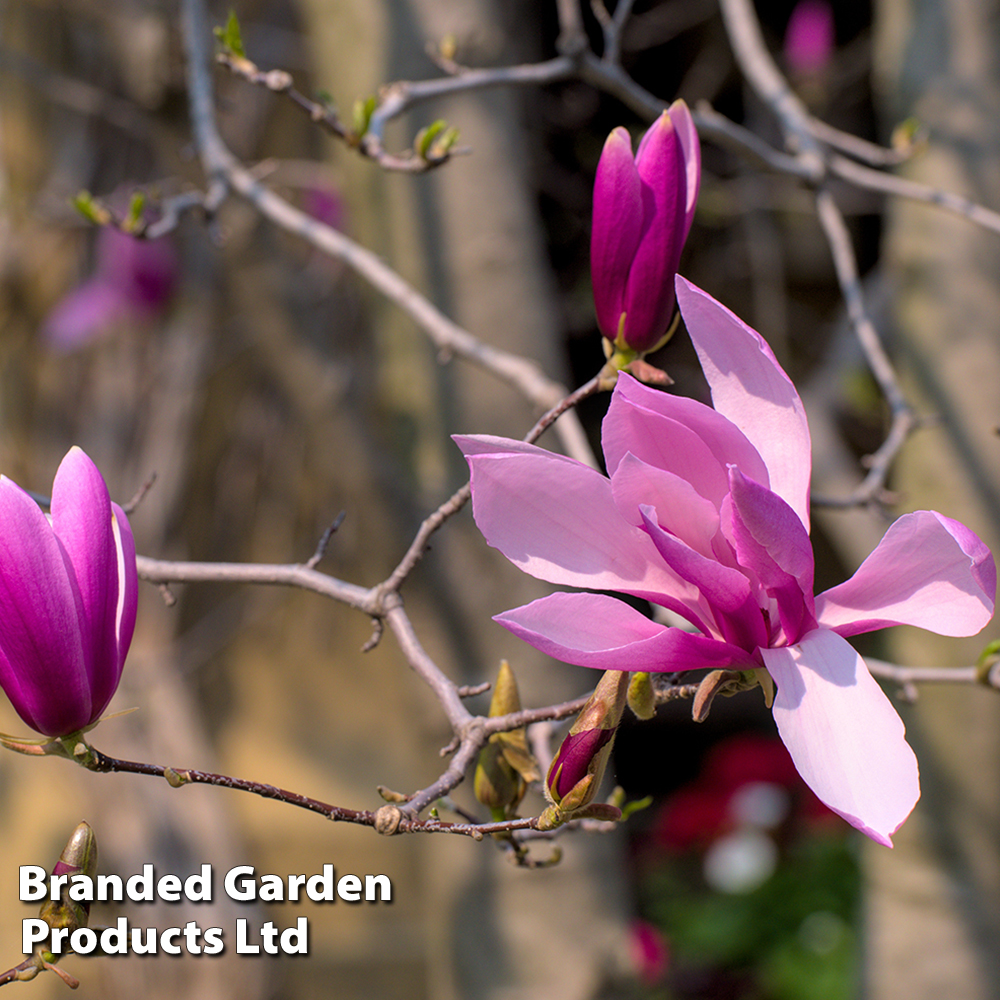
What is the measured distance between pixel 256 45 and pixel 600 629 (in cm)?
220

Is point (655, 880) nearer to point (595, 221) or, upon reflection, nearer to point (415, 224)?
point (415, 224)

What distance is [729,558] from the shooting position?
439 mm

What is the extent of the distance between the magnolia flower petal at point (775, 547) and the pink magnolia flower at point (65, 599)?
0.29 meters

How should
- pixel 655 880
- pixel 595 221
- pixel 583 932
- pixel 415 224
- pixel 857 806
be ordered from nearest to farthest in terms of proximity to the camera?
pixel 857 806 < pixel 595 221 < pixel 583 932 < pixel 415 224 < pixel 655 880

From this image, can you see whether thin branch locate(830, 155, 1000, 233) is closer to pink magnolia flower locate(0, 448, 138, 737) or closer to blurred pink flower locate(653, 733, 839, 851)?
pink magnolia flower locate(0, 448, 138, 737)

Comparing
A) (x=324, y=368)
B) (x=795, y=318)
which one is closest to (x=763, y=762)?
(x=795, y=318)

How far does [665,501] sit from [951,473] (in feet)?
3.12

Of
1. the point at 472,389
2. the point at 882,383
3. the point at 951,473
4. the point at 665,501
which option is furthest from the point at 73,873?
the point at 951,473

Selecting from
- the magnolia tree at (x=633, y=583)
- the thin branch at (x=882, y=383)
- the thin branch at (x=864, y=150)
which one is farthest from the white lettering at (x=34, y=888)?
the thin branch at (x=864, y=150)

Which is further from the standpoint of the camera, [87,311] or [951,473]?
[87,311]

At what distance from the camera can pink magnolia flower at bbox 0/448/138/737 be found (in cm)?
45

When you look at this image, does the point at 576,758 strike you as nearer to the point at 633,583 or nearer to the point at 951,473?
the point at 633,583

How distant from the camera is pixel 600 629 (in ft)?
1.35

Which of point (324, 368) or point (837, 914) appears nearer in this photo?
point (324, 368)
